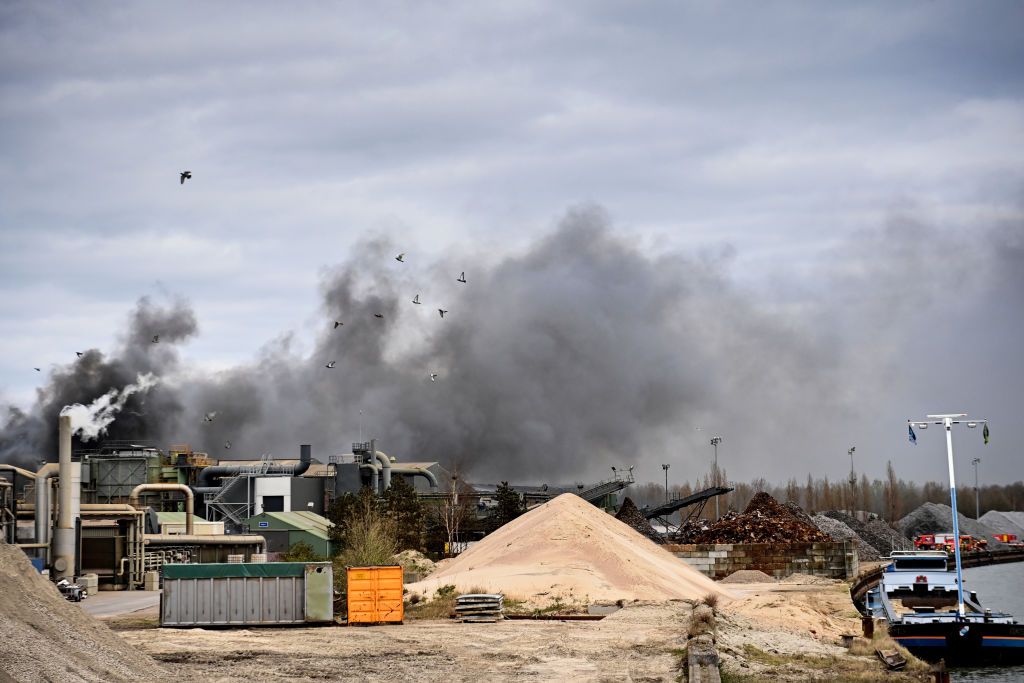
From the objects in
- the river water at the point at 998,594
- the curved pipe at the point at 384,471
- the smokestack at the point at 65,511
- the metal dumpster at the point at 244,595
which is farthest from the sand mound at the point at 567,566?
the curved pipe at the point at 384,471

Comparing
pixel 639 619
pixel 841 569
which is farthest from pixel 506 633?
pixel 841 569

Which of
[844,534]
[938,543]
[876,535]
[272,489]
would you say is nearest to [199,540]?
[272,489]

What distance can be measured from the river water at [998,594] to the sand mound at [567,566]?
1281 centimetres

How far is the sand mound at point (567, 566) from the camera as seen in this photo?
47.3 metres

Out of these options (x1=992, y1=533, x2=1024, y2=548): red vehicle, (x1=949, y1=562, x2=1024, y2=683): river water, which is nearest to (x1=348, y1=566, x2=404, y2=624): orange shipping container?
(x1=949, y1=562, x2=1024, y2=683): river water

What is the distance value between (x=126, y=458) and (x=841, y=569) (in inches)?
2204

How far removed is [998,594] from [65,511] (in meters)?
69.3

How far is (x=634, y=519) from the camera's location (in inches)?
3595

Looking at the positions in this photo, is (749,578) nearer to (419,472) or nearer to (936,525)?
(419,472)

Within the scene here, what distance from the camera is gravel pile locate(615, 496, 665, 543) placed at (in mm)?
89625

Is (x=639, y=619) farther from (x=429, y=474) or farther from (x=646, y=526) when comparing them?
(x=429, y=474)

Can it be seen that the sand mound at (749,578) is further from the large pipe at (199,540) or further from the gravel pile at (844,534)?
the gravel pile at (844,534)

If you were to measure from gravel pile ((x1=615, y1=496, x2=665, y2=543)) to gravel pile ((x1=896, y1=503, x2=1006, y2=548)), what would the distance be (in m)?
87.2

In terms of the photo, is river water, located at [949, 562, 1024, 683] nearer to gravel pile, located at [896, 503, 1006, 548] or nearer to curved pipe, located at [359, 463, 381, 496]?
gravel pile, located at [896, 503, 1006, 548]
